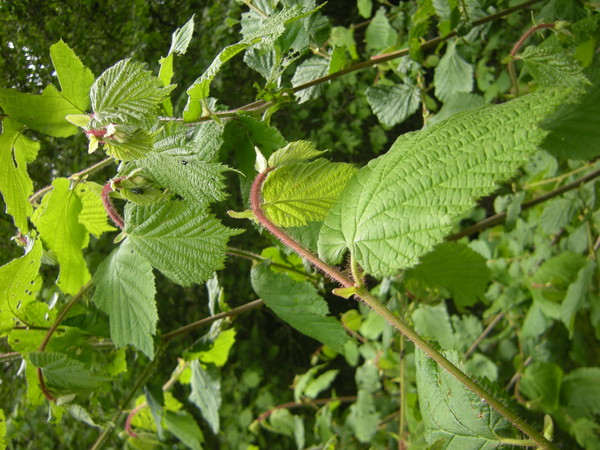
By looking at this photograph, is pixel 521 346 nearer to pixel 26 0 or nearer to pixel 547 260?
pixel 547 260

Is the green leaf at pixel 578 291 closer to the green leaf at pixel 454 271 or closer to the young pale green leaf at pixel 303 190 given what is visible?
the green leaf at pixel 454 271

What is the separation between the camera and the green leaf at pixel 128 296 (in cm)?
53

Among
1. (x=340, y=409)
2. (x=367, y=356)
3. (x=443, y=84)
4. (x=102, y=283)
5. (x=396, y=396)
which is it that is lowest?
(x=340, y=409)

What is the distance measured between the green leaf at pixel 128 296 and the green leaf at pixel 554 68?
502 millimetres

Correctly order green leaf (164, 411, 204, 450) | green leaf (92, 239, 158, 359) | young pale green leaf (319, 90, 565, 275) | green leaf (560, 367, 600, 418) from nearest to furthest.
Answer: young pale green leaf (319, 90, 565, 275), green leaf (92, 239, 158, 359), green leaf (164, 411, 204, 450), green leaf (560, 367, 600, 418)

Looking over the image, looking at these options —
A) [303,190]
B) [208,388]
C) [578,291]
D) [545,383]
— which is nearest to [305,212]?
[303,190]

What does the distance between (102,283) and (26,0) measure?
2.01ft

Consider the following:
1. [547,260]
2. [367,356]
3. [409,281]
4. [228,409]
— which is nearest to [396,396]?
[367,356]

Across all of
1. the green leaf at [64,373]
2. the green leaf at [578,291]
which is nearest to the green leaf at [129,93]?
the green leaf at [64,373]

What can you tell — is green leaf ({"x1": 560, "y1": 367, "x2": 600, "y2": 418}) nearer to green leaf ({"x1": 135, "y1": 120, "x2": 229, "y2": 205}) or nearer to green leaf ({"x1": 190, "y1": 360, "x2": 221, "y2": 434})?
green leaf ({"x1": 190, "y1": 360, "x2": 221, "y2": 434})

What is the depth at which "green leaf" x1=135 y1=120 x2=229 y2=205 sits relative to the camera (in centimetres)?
44

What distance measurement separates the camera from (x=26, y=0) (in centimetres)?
88

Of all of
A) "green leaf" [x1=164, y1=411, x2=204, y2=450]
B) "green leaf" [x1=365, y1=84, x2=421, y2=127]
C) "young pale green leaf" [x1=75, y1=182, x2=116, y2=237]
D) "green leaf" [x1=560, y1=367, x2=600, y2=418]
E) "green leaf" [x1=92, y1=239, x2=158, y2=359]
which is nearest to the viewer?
"green leaf" [x1=92, y1=239, x2=158, y2=359]

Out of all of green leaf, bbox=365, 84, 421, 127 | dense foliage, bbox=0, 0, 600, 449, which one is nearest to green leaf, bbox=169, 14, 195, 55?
dense foliage, bbox=0, 0, 600, 449
